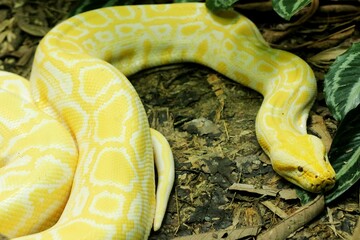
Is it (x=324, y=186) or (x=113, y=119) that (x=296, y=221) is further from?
(x=113, y=119)

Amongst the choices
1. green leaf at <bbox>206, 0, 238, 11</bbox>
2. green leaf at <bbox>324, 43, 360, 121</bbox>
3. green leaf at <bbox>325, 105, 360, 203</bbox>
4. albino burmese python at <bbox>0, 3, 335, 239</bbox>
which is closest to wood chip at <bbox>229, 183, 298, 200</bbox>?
albino burmese python at <bbox>0, 3, 335, 239</bbox>

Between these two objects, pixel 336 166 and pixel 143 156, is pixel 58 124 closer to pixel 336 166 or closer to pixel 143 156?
pixel 143 156

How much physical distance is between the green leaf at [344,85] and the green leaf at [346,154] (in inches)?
3.7

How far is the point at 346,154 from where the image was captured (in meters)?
4.14

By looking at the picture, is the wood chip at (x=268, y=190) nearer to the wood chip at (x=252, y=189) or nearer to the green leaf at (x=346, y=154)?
the wood chip at (x=252, y=189)

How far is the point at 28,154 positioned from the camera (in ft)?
13.6

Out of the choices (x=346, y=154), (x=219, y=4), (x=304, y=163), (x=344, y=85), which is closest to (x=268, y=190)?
(x=304, y=163)

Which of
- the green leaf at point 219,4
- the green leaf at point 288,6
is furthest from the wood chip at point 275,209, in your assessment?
the green leaf at point 219,4

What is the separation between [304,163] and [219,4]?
2.00 meters

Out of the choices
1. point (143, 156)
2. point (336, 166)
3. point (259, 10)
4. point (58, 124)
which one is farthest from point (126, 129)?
point (259, 10)

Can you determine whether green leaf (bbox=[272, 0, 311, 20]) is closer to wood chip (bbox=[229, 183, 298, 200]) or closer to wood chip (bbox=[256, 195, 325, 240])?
wood chip (bbox=[229, 183, 298, 200])

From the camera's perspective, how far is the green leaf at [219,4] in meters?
5.20

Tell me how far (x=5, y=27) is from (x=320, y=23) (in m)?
3.61

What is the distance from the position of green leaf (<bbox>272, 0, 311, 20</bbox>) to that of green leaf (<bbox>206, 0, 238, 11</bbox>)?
609 mm
